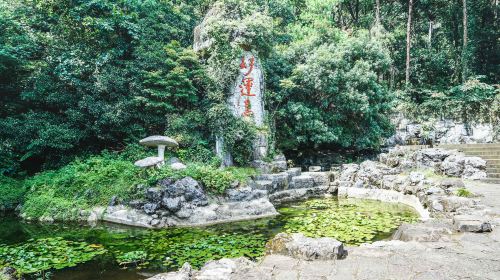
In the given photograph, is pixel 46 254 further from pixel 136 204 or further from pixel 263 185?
pixel 263 185

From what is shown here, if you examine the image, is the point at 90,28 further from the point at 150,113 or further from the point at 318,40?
the point at 318,40

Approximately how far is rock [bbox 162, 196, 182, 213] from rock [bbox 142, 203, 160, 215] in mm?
202

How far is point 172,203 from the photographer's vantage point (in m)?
8.68

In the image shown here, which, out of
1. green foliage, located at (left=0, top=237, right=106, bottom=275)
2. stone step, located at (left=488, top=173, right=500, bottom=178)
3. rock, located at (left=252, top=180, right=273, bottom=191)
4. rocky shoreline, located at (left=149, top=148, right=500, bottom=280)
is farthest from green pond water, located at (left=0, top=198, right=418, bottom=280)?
stone step, located at (left=488, top=173, right=500, bottom=178)

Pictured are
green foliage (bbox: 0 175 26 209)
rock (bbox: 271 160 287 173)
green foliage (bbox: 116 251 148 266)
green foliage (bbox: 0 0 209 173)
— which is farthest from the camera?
rock (bbox: 271 160 287 173)

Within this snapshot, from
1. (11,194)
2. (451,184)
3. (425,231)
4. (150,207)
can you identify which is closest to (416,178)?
(451,184)

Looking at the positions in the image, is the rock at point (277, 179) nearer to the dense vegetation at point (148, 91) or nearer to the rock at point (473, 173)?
the dense vegetation at point (148, 91)

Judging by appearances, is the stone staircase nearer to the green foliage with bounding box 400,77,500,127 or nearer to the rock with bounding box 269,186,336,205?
the green foliage with bounding box 400,77,500,127

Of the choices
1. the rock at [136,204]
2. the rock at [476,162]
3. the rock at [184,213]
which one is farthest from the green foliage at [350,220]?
the rock at [136,204]

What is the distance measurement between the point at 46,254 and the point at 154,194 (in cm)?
309

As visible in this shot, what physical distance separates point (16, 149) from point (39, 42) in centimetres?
463

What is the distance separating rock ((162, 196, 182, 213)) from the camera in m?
8.63

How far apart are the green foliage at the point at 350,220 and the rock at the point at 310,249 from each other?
271cm

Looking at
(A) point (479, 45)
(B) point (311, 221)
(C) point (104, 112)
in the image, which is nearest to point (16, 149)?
(C) point (104, 112)
